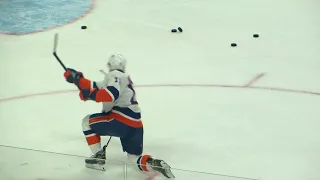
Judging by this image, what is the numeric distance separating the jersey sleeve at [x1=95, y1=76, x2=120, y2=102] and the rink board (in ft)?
0.83

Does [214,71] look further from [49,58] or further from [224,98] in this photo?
[49,58]

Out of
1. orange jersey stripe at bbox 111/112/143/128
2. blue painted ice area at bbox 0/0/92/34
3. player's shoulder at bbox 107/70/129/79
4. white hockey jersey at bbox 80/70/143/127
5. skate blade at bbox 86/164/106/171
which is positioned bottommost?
blue painted ice area at bbox 0/0/92/34

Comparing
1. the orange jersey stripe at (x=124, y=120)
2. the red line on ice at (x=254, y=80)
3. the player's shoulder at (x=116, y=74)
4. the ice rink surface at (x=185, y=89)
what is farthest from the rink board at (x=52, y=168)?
the red line on ice at (x=254, y=80)

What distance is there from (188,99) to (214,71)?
1.71ft

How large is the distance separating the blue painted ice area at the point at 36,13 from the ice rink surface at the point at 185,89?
5cm

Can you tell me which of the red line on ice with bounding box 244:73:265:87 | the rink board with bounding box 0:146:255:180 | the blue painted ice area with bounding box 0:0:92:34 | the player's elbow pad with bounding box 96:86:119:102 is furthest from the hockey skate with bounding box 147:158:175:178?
the blue painted ice area with bounding box 0:0:92:34

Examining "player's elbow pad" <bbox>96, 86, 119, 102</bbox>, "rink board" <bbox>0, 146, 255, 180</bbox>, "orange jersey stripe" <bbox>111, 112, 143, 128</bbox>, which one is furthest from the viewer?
"orange jersey stripe" <bbox>111, 112, 143, 128</bbox>

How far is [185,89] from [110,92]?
3.83 ft

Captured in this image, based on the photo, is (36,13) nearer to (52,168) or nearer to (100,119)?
(100,119)

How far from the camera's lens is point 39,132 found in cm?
283

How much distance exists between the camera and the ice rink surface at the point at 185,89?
248cm

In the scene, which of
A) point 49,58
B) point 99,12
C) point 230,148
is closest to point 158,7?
point 99,12

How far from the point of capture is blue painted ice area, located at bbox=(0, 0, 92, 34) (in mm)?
4656

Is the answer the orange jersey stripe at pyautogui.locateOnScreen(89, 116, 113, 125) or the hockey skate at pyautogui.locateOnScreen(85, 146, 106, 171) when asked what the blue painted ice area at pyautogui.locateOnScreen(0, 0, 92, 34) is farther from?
the hockey skate at pyautogui.locateOnScreen(85, 146, 106, 171)
